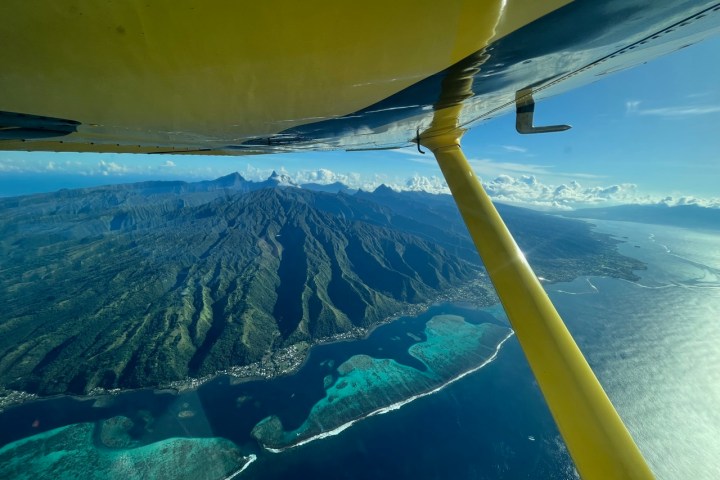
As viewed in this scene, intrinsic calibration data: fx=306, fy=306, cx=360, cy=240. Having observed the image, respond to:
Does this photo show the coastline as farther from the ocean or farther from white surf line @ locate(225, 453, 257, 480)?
white surf line @ locate(225, 453, 257, 480)

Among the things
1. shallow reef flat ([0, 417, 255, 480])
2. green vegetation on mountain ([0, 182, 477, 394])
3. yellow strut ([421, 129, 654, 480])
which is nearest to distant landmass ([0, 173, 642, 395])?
green vegetation on mountain ([0, 182, 477, 394])

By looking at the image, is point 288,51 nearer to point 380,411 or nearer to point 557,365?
point 557,365

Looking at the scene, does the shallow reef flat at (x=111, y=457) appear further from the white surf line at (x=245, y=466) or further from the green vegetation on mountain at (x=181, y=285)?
the green vegetation on mountain at (x=181, y=285)

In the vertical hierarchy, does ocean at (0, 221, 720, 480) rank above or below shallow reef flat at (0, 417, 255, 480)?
below

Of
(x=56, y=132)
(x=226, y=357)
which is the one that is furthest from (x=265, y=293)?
(x=56, y=132)

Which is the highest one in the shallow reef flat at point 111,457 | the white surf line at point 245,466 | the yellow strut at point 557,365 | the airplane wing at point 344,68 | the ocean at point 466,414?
the airplane wing at point 344,68

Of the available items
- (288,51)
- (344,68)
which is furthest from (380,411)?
(288,51)

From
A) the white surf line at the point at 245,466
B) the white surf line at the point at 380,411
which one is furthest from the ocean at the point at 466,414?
the white surf line at the point at 245,466
